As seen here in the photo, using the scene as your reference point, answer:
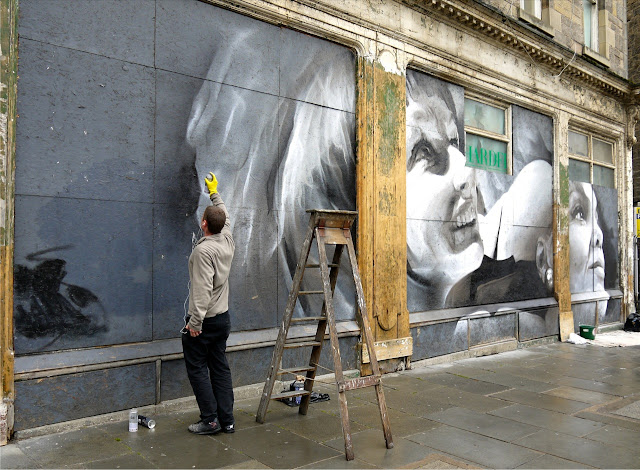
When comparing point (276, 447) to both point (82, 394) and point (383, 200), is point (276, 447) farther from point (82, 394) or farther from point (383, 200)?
point (383, 200)

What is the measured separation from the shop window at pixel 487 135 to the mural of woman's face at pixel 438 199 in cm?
46

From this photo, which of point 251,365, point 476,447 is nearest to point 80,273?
point 251,365

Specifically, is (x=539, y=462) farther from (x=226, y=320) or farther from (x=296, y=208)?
(x=296, y=208)

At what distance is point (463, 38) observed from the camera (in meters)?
9.27

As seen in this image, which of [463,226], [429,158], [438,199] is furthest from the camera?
[463,226]

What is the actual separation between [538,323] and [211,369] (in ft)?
25.4

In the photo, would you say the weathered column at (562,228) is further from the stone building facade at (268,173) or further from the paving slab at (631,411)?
the paving slab at (631,411)

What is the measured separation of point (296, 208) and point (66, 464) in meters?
3.77

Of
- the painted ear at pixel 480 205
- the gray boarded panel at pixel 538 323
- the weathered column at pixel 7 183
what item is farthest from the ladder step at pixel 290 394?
the gray boarded panel at pixel 538 323

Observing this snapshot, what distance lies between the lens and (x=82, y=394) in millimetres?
5039

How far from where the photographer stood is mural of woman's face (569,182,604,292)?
12.1m

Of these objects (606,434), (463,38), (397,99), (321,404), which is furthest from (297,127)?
(606,434)

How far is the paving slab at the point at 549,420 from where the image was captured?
5344mm

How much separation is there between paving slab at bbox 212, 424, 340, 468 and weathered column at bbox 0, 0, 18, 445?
6.02ft
